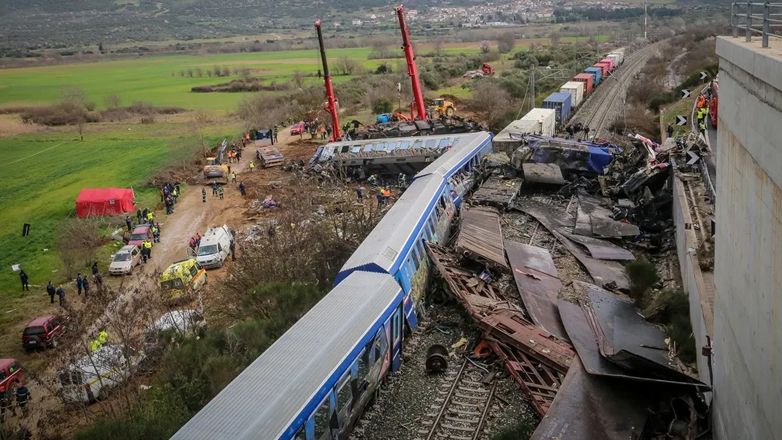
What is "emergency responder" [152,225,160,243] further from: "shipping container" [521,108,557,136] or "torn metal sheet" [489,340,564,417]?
"torn metal sheet" [489,340,564,417]

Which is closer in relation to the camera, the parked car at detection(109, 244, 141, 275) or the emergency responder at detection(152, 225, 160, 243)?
the parked car at detection(109, 244, 141, 275)

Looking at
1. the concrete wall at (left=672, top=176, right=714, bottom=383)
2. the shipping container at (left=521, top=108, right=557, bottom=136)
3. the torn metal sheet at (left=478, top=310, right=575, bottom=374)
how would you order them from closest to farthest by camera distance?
the concrete wall at (left=672, top=176, right=714, bottom=383), the torn metal sheet at (left=478, top=310, right=575, bottom=374), the shipping container at (left=521, top=108, right=557, bottom=136)

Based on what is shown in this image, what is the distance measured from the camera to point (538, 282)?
18.0 metres

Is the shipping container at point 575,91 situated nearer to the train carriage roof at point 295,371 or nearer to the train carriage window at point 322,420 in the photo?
the train carriage roof at point 295,371

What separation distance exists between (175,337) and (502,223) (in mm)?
12126

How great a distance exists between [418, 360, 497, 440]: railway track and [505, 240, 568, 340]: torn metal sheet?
2.39 m

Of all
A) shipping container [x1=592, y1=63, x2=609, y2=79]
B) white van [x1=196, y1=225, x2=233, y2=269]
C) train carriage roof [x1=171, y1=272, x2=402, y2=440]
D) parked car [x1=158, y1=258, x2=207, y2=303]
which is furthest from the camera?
shipping container [x1=592, y1=63, x2=609, y2=79]

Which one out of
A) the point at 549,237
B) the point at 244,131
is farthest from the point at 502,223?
the point at 244,131

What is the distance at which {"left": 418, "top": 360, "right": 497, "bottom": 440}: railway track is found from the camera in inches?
479

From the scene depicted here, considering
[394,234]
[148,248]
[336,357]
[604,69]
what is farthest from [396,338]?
[604,69]

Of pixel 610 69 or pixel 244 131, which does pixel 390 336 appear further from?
pixel 610 69

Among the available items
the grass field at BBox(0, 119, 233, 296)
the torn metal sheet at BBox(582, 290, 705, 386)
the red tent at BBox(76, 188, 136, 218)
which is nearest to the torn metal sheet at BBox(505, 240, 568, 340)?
the torn metal sheet at BBox(582, 290, 705, 386)

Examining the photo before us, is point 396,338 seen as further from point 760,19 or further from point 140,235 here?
point 140,235

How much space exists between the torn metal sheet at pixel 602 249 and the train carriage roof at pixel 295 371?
9349 mm
